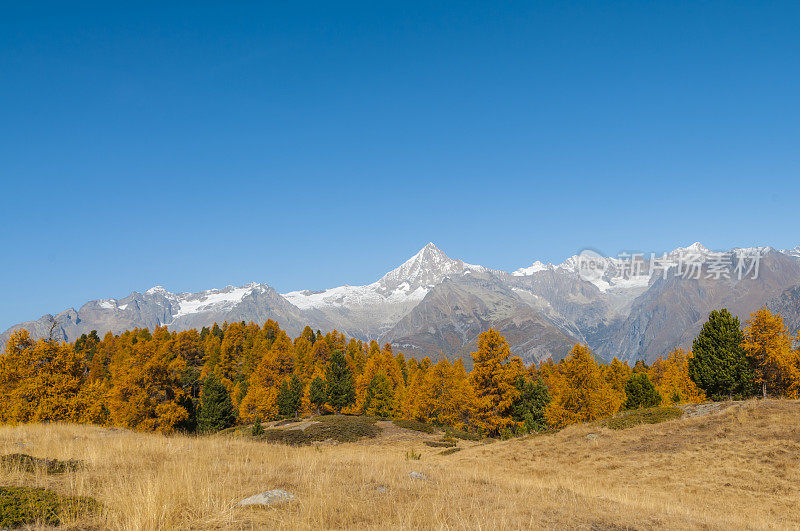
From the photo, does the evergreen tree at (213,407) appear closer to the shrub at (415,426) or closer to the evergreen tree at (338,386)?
the evergreen tree at (338,386)

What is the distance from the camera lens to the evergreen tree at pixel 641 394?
162ft

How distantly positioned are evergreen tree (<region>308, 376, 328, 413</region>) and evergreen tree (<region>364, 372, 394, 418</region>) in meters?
6.42

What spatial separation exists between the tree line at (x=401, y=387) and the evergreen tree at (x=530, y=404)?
0.44 feet

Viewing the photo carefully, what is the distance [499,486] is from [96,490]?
8927 millimetres

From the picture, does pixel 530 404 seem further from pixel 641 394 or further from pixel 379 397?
pixel 379 397

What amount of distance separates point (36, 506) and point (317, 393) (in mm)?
60834

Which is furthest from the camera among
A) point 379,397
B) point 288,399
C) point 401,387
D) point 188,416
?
point 401,387

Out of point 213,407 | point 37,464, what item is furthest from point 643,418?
point 213,407

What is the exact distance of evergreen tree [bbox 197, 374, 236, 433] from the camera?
2104 inches

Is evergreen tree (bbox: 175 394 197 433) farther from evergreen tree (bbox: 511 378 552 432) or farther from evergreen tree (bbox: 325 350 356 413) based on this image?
evergreen tree (bbox: 511 378 552 432)

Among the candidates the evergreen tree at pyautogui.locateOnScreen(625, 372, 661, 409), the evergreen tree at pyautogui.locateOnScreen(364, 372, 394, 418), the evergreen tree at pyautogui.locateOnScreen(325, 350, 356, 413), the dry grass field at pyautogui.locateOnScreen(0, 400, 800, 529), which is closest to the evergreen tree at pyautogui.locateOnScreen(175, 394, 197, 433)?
the evergreen tree at pyautogui.locateOnScreen(325, 350, 356, 413)

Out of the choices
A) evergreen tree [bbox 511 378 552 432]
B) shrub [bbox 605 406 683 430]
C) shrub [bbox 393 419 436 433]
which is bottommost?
shrub [bbox 393 419 436 433]


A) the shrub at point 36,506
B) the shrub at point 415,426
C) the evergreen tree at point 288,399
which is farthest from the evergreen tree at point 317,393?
the shrub at point 36,506

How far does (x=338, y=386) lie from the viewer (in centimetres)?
6544
